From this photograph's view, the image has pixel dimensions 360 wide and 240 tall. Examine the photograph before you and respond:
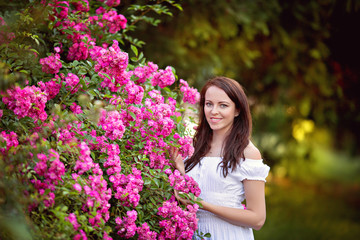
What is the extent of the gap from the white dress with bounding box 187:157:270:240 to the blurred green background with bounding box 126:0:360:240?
2.31 metres

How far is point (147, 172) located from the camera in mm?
2297

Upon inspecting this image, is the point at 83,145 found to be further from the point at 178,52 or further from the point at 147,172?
the point at 178,52

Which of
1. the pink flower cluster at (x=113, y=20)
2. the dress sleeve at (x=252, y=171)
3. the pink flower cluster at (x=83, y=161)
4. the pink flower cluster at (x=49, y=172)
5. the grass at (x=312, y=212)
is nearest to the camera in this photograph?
the pink flower cluster at (x=49, y=172)

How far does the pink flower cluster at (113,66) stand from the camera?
2311 millimetres

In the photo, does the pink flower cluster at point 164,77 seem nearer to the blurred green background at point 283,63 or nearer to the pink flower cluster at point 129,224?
the pink flower cluster at point 129,224

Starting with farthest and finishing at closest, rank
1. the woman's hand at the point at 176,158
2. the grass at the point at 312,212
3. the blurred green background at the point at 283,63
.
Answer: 1. the grass at the point at 312,212
2. the blurred green background at the point at 283,63
3. the woman's hand at the point at 176,158

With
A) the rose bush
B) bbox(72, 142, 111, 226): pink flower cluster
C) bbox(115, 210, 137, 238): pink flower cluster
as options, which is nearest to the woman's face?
→ the rose bush

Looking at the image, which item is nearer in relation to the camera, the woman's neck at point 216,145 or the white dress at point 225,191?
the white dress at point 225,191

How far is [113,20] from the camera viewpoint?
2879mm

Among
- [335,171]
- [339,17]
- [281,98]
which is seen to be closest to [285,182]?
[335,171]

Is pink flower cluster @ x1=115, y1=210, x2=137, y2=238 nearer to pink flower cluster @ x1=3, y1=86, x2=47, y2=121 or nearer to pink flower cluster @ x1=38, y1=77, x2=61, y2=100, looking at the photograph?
pink flower cluster @ x1=3, y1=86, x2=47, y2=121

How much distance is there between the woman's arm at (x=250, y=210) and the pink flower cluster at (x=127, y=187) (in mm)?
631

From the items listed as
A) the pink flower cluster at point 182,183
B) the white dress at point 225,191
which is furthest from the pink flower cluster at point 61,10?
the white dress at point 225,191

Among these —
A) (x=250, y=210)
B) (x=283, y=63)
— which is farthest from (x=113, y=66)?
(x=283, y=63)
